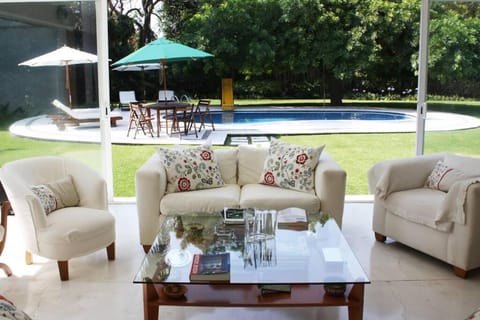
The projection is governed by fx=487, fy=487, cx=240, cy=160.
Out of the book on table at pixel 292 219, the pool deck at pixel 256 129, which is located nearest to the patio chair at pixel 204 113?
the pool deck at pixel 256 129

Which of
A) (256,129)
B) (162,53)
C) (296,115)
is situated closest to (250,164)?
(162,53)

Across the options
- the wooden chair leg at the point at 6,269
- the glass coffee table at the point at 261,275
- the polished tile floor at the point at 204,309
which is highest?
the glass coffee table at the point at 261,275

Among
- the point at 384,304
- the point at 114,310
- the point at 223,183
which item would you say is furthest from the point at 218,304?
the point at 223,183

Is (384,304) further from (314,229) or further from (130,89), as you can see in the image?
(130,89)

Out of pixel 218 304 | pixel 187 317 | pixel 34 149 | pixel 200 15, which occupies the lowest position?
pixel 187 317

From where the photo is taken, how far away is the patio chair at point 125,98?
10.7 meters

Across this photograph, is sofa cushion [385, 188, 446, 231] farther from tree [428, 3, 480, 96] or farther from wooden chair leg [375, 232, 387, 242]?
tree [428, 3, 480, 96]

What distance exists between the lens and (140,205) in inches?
147

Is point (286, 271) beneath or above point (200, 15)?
beneath

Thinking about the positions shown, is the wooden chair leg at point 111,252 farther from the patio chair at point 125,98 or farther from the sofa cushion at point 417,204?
the patio chair at point 125,98

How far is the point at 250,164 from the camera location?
14.2 feet

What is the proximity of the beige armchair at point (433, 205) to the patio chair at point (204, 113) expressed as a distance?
6915mm

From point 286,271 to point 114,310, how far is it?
1.08 metres

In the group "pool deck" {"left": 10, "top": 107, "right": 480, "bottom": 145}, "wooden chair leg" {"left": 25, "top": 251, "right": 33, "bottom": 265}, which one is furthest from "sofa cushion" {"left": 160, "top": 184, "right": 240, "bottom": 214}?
"pool deck" {"left": 10, "top": 107, "right": 480, "bottom": 145}
